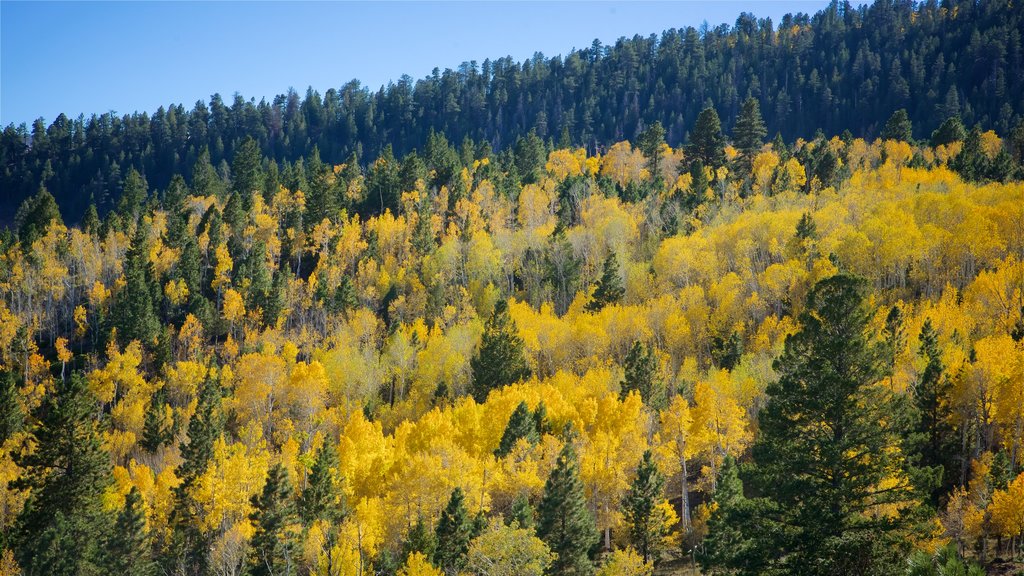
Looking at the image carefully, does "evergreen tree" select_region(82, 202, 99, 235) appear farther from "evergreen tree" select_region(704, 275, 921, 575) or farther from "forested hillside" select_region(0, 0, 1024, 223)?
"evergreen tree" select_region(704, 275, 921, 575)

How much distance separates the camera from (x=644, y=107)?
182750mm

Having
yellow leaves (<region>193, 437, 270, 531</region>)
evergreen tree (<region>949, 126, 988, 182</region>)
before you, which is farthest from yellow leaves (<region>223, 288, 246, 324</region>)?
evergreen tree (<region>949, 126, 988, 182</region>)

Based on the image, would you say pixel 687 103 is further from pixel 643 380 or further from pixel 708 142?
pixel 643 380

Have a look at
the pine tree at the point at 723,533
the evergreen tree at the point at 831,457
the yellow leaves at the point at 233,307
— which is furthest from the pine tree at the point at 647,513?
the yellow leaves at the point at 233,307

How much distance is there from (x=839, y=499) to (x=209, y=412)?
45343 mm

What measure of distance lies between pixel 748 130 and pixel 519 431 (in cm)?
7252

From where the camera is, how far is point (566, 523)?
3709cm

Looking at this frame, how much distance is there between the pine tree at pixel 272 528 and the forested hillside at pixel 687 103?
365 ft

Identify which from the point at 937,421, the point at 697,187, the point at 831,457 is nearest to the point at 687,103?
the point at 697,187

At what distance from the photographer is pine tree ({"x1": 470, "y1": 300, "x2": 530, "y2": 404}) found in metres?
64.9

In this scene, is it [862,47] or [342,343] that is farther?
[862,47]

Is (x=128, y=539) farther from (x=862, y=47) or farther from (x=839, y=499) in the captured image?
(x=862, y=47)

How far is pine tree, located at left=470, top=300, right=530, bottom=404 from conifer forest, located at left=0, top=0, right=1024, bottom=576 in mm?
435

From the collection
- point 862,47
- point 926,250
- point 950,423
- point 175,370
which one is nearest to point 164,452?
point 175,370
